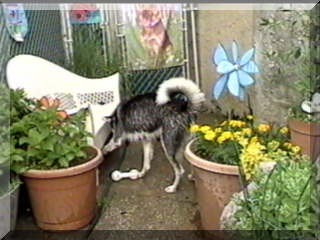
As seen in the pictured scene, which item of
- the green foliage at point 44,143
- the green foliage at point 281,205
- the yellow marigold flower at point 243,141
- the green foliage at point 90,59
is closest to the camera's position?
the green foliage at point 281,205

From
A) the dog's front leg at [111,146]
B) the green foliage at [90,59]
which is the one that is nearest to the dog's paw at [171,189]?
the dog's front leg at [111,146]

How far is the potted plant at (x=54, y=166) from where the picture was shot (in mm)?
2160

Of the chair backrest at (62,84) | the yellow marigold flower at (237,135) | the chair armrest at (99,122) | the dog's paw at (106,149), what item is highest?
the chair backrest at (62,84)

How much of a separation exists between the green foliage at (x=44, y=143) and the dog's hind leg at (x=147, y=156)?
48 cm

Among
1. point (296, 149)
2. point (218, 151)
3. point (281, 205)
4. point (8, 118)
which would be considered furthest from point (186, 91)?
point (281, 205)

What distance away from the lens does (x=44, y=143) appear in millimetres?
2158

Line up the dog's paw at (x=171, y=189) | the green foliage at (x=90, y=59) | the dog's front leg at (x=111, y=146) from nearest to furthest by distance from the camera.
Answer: the dog's paw at (x=171, y=189)
the dog's front leg at (x=111, y=146)
the green foliage at (x=90, y=59)

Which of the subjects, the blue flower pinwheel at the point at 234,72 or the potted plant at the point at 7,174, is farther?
the potted plant at the point at 7,174

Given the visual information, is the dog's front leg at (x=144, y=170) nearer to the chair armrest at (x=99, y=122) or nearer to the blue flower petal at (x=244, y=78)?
the chair armrest at (x=99, y=122)

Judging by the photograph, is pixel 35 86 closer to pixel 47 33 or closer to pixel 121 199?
pixel 47 33

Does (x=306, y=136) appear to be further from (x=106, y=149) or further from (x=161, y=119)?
(x=106, y=149)

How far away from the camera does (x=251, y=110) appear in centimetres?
243

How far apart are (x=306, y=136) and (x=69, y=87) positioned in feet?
4.21

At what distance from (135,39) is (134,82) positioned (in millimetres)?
346
